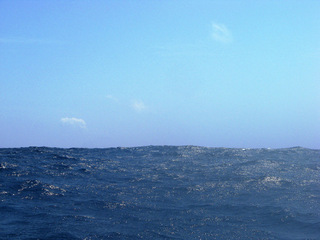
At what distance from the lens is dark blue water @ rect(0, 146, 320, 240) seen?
8805mm

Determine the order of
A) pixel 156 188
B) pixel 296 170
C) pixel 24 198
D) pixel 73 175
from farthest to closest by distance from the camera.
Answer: pixel 296 170 < pixel 73 175 < pixel 156 188 < pixel 24 198

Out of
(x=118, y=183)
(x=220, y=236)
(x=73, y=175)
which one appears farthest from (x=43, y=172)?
(x=220, y=236)

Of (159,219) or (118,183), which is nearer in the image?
(159,219)

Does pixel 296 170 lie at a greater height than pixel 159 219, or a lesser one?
greater

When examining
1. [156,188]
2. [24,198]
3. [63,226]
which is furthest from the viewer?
[156,188]

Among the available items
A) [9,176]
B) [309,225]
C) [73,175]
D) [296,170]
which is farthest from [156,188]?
[296,170]

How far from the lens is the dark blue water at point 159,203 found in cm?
880

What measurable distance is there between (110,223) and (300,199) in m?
8.14

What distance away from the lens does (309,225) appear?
9.35 m

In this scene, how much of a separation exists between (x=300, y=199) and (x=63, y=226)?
377 inches

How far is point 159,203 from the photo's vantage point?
474 inches

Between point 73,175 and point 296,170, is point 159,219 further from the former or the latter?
point 296,170

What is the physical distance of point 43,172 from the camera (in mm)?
18312

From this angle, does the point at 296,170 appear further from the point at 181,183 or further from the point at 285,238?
the point at 285,238
